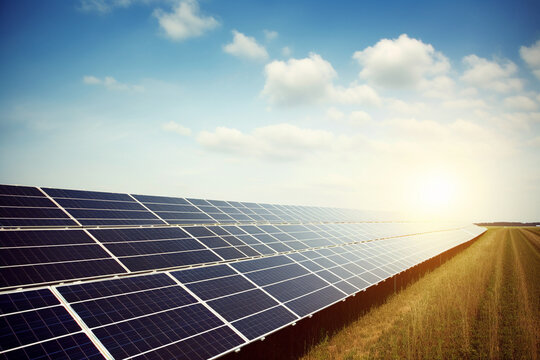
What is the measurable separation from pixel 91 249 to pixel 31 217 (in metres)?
4.45

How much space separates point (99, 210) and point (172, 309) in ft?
36.1

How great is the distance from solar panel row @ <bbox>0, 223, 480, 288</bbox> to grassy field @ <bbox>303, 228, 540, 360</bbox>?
22.2ft

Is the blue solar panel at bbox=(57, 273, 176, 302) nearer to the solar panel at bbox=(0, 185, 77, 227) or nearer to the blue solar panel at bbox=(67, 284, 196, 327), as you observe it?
the blue solar panel at bbox=(67, 284, 196, 327)

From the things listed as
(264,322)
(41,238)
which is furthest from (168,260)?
(264,322)

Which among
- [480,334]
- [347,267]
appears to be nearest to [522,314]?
[480,334]

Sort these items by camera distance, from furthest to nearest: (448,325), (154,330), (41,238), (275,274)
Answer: (448,325), (275,274), (41,238), (154,330)

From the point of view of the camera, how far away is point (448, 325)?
49.8 feet

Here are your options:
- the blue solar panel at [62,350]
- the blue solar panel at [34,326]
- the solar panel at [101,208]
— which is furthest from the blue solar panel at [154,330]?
the solar panel at [101,208]

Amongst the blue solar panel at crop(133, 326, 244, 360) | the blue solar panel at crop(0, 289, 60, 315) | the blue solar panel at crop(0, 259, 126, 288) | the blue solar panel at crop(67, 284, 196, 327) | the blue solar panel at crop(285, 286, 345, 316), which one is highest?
the blue solar panel at crop(0, 259, 126, 288)

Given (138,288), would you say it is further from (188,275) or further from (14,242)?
Result: (14,242)

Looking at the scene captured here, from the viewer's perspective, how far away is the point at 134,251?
42.1ft

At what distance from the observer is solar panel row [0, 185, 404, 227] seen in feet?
45.3

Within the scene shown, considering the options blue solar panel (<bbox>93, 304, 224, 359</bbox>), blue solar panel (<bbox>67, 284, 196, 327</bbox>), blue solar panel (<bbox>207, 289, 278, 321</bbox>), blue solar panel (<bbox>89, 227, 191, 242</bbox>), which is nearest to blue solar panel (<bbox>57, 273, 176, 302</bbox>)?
blue solar panel (<bbox>67, 284, 196, 327</bbox>)

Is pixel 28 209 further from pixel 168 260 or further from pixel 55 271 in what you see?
pixel 168 260
